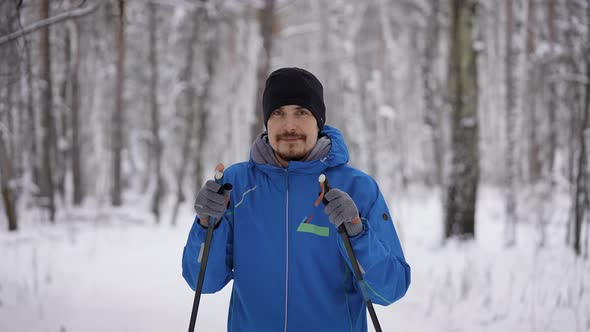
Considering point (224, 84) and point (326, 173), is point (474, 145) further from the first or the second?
point (224, 84)

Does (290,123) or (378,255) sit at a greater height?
(290,123)

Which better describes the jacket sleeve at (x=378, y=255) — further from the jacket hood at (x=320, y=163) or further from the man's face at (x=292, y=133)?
the man's face at (x=292, y=133)

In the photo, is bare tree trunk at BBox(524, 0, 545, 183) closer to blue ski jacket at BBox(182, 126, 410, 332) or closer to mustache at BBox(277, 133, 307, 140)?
blue ski jacket at BBox(182, 126, 410, 332)

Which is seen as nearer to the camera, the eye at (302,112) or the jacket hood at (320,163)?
the jacket hood at (320,163)

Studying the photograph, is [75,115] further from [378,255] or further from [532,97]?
[532,97]

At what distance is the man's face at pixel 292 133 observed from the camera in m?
2.01

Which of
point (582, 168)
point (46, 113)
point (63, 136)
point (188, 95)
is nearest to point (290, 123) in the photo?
point (582, 168)

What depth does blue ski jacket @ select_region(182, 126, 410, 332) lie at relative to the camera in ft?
6.23

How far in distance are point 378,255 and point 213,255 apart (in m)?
0.75

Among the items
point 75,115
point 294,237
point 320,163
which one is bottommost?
point 294,237

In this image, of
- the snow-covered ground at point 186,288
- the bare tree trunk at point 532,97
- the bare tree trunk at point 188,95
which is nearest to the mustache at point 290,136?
the snow-covered ground at point 186,288

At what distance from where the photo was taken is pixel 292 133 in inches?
79.6

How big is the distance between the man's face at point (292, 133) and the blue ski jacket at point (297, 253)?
90 millimetres

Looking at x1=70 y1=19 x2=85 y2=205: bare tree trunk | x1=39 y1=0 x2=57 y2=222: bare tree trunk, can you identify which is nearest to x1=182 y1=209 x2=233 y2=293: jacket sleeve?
x1=39 y1=0 x2=57 y2=222: bare tree trunk
